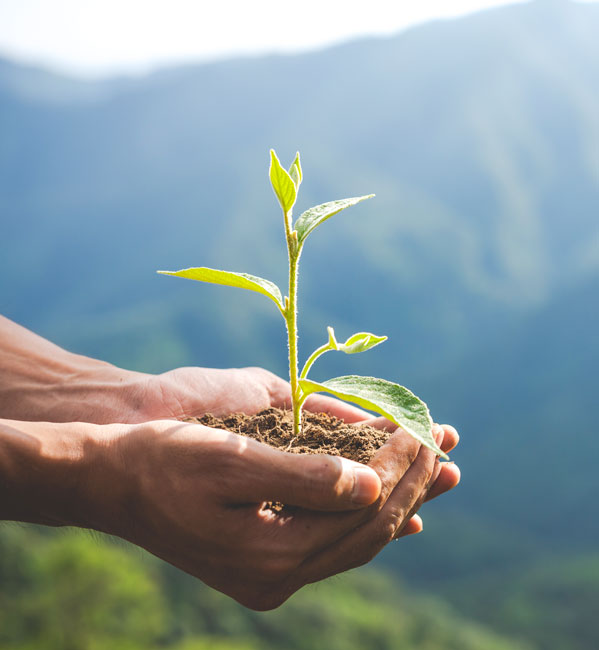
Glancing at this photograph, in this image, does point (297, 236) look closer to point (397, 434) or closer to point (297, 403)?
point (297, 403)

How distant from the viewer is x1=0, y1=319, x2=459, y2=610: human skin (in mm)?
1469

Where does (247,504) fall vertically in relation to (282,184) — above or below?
below

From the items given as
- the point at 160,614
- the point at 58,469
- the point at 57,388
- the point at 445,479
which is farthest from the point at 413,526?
the point at 160,614

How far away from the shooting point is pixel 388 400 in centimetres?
154

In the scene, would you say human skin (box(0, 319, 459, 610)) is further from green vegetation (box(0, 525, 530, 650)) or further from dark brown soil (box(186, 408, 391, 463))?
green vegetation (box(0, 525, 530, 650))

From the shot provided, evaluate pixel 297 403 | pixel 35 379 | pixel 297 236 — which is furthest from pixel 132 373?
pixel 297 236

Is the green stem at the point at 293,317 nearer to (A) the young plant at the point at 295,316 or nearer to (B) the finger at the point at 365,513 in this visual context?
(A) the young plant at the point at 295,316

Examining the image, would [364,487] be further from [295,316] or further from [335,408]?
[335,408]

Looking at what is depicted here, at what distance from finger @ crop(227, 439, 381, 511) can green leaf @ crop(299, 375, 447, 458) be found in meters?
0.17

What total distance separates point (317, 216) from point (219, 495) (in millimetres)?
849

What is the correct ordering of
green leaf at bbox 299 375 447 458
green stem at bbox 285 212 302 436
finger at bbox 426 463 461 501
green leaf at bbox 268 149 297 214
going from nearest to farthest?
green leaf at bbox 299 375 447 458
green leaf at bbox 268 149 297 214
green stem at bbox 285 212 302 436
finger at bbox 426 463 461 501

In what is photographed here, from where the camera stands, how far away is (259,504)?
5.15 feet

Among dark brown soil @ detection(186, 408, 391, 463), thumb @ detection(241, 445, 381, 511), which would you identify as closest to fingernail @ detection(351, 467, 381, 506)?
thumb @ detection(241, 445, 381, 511)

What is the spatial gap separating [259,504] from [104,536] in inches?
28.5
